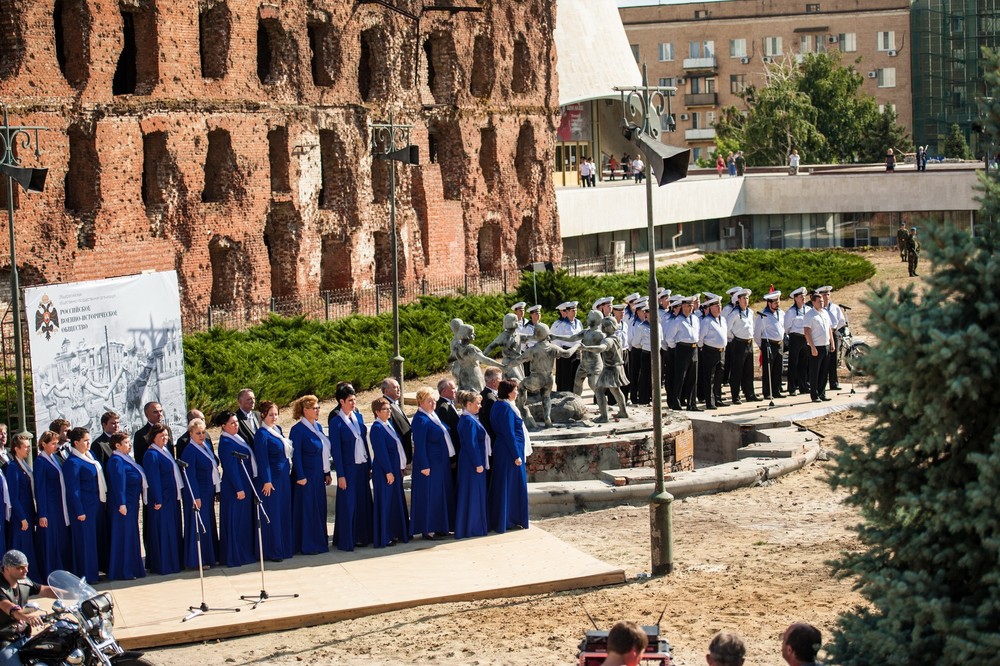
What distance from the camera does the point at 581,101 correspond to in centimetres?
5853

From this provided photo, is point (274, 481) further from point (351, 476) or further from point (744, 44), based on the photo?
point (744, 44)

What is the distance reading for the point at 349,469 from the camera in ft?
53.4

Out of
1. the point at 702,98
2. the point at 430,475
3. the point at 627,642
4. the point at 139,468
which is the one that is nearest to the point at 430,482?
the point at 430,475

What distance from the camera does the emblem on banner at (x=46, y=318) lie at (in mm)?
18062

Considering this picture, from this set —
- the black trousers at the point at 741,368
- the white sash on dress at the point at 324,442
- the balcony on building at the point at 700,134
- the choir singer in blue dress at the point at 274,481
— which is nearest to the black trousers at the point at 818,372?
the black trousers at the point at 741,368

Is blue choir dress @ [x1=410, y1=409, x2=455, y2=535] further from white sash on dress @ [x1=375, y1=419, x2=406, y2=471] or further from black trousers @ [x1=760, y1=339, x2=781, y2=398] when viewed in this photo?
black trousers @ [x1=760, y1=339, x2=781, y2=398]

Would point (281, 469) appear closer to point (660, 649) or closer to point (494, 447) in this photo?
point (494, 447)

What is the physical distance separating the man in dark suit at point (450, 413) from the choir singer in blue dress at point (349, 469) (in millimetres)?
894

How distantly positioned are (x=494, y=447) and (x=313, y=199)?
76.4 ft

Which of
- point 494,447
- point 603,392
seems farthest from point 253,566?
point 603,392

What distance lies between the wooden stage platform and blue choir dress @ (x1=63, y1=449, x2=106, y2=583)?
293 millimetres

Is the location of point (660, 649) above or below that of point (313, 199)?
below

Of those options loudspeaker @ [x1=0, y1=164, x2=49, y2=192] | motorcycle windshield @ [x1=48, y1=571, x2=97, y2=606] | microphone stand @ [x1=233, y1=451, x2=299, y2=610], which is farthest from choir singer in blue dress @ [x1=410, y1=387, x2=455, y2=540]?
loudspeaker @ [x1=0, y1=164, x2=49, y2=192]

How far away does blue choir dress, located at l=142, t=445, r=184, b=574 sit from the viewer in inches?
601
